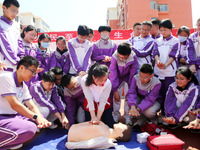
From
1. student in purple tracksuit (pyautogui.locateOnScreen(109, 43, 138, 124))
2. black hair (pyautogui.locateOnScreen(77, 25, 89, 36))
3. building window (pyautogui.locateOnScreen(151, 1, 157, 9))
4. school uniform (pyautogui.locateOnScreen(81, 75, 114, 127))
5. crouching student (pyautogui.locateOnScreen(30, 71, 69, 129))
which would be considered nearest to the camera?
school uniform (pyautogui.locateOnScreen(81, 75, 114, 127))

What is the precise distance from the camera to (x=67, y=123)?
2.87 m

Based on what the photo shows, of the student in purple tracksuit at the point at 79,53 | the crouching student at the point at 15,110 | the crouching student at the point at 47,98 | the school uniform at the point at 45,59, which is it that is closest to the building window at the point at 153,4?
the student in purple tracksuit at the point at 79,53

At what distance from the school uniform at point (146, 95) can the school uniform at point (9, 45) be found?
2189 millimetres

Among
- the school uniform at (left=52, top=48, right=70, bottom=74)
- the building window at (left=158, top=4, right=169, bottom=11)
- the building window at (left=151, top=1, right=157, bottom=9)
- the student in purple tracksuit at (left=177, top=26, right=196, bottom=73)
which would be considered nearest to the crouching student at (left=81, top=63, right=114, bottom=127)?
the school uniform at (left=52, top=48, right=70, bottom=74)

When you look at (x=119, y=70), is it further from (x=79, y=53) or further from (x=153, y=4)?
(x=153, y=4)

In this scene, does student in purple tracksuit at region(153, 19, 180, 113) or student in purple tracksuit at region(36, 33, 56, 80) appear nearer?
student in purple tracksuit at region(153, 19, 180, 113)

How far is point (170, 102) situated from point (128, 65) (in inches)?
41.8

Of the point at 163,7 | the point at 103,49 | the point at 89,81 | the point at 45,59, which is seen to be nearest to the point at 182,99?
the point at 89,81

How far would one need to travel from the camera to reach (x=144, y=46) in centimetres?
374

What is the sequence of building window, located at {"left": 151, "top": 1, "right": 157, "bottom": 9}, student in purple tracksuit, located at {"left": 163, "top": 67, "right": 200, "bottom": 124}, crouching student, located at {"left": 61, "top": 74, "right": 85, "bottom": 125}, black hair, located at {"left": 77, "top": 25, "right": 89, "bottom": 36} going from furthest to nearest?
building window, located at {"left": 151, "top": 1, "right": 157, "bottom": 9}, black hair, located at {"left": 77, "top": 25, "right": 89, "bottom": 36}, crouching student, located at {"left": 61, "top": 74, "right": 85, "bottom": 125}, student in purple tracksuit, located at {"left": 163, "top": 67, "right": 200, "bottom": 124}

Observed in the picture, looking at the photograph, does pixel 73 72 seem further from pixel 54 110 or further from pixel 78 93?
pixel 54 110

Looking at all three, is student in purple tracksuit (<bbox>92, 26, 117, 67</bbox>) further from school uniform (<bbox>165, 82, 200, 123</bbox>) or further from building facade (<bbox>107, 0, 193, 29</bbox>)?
building facade (<bbox>107, 0, 193, 29</bbox>)

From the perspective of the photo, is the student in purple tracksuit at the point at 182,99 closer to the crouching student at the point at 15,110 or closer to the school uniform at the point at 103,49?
the school uniform at the point at 103,49

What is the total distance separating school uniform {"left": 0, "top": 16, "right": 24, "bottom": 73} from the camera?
282 cm
